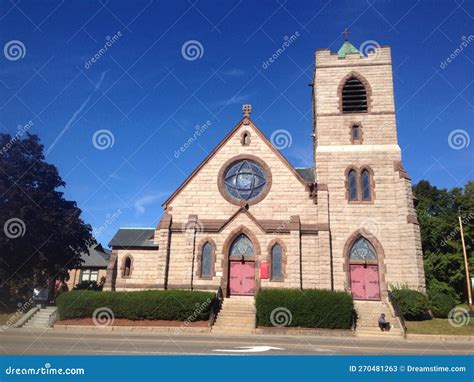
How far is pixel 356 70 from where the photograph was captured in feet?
94.6

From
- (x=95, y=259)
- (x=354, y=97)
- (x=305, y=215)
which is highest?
(x=354, y=97)

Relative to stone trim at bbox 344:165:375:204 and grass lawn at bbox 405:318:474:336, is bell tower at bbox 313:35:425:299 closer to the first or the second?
stone trim at bbox 344:165:375:204

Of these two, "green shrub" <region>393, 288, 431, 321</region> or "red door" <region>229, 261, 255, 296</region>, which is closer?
"green shrub" <region>393, 288, 431, 321</region>

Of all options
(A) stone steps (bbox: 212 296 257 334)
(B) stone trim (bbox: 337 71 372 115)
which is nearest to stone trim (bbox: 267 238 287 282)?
(A) stone steps (bbox: 212 296 257 334)

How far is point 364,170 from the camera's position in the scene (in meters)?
26.5

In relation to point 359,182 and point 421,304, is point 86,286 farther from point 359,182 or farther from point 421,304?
point 421,304

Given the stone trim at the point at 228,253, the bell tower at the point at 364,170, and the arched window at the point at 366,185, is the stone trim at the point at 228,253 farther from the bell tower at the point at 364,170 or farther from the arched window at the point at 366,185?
the arched window at the point at 366,185

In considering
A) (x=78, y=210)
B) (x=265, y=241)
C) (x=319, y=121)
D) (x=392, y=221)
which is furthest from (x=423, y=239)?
(x=78, y=210)

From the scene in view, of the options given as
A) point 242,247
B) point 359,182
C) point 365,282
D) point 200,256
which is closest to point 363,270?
point 365,282

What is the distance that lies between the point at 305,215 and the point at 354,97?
32.3ft

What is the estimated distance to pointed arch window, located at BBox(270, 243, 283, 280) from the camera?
24234 millimetres

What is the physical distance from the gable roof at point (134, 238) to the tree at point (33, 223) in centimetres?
497

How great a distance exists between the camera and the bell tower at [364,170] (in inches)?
947

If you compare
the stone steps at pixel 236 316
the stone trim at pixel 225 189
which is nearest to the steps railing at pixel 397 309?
the stone steps at pixel 236 316
